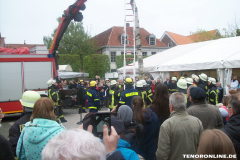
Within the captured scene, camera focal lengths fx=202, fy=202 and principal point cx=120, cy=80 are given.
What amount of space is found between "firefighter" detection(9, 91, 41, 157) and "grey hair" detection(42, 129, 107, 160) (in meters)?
1.81

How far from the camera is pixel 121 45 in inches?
1471

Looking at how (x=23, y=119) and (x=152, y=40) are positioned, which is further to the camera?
(x=152, y=40)

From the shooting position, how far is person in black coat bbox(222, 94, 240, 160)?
2.24 metres

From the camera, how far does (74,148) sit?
3.61 feet

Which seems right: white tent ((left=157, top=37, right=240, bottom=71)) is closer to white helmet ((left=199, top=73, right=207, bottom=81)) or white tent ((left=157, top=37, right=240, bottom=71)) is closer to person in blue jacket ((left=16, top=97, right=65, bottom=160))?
white helmet ((left=199, top=73, right=207, bottom=81))

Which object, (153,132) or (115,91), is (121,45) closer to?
(115,91)

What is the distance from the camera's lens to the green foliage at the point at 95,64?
31328 millimetres

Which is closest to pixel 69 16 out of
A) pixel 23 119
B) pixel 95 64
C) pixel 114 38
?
pixel 23 119

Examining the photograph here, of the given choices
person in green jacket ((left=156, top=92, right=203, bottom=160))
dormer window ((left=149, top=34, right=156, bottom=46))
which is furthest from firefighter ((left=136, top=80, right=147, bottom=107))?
dormer window ((left=149, top=34, right=156, bottom=46))

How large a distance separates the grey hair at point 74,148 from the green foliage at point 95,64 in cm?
3046

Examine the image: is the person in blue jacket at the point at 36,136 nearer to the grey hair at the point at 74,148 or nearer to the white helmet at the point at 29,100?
the white helmet at the point at 29,100

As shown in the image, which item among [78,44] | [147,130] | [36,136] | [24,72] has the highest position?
[78,44]

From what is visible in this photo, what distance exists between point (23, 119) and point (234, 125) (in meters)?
2.69

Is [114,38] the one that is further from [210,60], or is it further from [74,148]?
[74,148]
